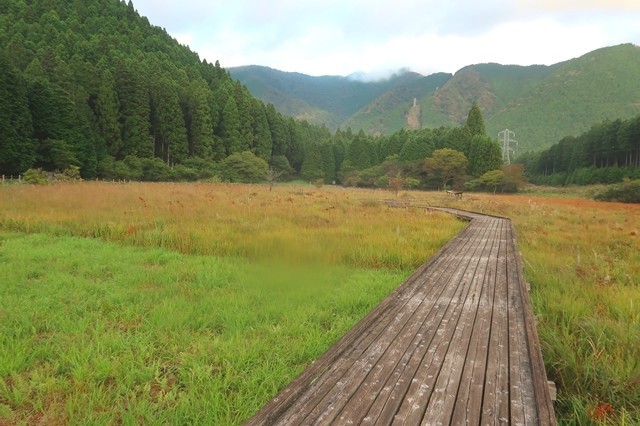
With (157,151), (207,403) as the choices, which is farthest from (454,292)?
(157,151)

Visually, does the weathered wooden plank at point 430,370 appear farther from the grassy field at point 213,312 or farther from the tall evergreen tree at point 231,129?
the tall evergreen tree at point 231,129

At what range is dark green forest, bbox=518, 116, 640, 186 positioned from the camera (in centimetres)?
5709

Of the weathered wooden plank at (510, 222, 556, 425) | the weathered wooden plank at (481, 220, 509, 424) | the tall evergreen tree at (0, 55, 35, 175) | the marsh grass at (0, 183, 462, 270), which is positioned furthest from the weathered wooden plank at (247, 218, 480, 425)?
the tall evergreen tree at (0, 55, 35, 175)

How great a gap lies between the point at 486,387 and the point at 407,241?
24.3 feet

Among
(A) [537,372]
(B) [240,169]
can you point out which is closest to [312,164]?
(B) [240,169]

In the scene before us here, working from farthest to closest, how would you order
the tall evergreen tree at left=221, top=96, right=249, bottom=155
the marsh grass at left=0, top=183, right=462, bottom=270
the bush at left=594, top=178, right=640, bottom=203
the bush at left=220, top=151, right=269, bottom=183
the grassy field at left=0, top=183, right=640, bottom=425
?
1. the tall evergreen tree at left=221, top=96, right=249, bottom=155
2. the bush at left=220, top=151, right=269, bottom=183
3. the bush at left=594, top=178, right=640, bottom=203
4. the marsh grass at left=0, top=183, right=462, bottom=270
5. the grassy field at left=0, top=183, right=640, bottom=425

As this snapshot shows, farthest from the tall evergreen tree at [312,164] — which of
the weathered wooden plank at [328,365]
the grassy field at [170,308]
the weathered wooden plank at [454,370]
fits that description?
the weathered wooden plank at [454,370]

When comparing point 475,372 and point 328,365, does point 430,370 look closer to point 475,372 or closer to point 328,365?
point 475,372

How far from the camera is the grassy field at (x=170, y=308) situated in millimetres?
3156

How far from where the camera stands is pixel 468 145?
2539 inches

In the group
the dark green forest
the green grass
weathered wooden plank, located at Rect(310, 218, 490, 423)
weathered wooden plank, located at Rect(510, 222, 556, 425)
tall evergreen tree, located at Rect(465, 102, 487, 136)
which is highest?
tall evergreen tree, located at Rect(465, 102, 487, 136)

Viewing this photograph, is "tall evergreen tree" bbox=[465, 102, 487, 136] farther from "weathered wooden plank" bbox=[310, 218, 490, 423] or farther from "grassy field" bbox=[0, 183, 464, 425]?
"weathered wooden plank" bbox=[310, 218, 490, 423]

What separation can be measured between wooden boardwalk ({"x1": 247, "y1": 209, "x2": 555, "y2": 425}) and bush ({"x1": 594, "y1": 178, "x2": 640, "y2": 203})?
40.5 metres

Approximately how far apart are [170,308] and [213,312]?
0.63 metres
